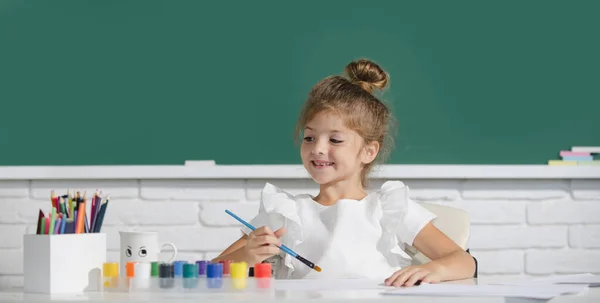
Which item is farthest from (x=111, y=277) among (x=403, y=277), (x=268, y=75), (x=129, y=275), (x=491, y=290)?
(x=268, y=75)

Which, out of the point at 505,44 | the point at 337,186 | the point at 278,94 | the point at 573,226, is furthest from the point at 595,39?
the point at 337,186

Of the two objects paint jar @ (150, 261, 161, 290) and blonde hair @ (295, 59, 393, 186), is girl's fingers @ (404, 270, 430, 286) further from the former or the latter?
blonde hair @ (295, 59, 393, 186)

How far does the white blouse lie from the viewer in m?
1.73

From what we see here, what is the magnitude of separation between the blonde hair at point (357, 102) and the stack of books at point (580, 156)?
84cm

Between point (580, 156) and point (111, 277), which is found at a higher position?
point (580, 156)

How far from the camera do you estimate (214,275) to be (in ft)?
4.11

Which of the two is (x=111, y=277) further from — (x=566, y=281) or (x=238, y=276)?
(x=566, y=281)

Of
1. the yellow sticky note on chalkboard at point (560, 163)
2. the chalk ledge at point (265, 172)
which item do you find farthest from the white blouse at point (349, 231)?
the yellow sticky note on chalkboard at point (560, 163)

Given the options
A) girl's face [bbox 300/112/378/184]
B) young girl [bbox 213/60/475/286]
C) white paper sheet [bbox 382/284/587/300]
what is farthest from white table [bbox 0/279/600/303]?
girl's face [bbox 300/112/378/184]

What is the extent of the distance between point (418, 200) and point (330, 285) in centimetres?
128

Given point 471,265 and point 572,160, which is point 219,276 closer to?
point 471,265

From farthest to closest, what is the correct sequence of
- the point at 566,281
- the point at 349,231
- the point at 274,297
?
A: the point at 349,231 < the point at 566,281 < the point at 274,297

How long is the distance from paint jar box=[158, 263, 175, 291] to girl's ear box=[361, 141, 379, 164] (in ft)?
2.48

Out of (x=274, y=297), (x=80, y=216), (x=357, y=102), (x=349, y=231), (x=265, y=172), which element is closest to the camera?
(x=274, y=297)
